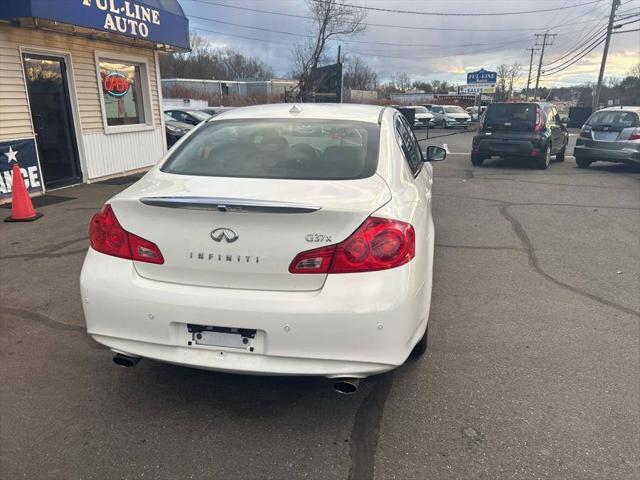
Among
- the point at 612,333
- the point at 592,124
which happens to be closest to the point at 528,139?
the point at 592,124

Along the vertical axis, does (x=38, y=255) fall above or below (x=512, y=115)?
below

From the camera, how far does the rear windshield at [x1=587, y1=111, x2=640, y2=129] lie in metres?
12.1

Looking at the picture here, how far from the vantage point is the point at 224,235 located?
2471 millimetres

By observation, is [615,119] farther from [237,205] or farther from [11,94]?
[11,94]

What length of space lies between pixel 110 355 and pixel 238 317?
1533 millimetres

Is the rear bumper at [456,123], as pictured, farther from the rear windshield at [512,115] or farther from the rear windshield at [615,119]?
the rear windshield at [615,119]

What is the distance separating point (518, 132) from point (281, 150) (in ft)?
37.7

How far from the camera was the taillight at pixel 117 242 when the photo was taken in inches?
101

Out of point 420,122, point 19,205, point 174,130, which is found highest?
point 174,130

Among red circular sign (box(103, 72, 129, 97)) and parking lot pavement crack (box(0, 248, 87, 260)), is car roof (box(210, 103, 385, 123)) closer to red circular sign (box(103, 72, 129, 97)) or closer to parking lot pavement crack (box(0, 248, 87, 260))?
parking lot pavement crack (box(0, 248, 87, 260))

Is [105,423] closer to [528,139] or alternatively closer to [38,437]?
[38,437]

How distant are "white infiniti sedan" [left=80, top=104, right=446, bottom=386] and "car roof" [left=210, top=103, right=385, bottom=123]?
38.0 inches

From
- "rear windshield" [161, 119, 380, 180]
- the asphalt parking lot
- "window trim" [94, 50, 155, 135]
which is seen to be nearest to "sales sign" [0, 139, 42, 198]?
"window trim" [94, 50, 155, 135]

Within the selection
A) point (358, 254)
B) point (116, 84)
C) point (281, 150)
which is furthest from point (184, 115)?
point (358, 254)
